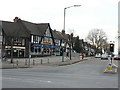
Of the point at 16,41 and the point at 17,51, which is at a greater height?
the point at 16,41

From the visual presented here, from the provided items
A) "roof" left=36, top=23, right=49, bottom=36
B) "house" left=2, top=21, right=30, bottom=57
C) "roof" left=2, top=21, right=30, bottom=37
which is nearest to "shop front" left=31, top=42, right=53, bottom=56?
"house" left=2, top=21, right=30, bottom=57

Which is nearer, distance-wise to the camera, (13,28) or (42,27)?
(13,28)

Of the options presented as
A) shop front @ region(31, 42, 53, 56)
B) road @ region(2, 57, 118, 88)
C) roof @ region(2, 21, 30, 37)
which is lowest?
road @ region(2, 57, 118, 88)

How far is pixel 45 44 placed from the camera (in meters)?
66.6

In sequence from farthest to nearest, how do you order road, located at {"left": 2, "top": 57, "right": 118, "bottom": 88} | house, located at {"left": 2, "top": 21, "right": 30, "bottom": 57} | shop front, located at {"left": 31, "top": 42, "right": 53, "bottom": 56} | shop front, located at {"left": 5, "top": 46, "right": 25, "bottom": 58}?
shop front, located at {"left": 31, "top": 42, "right": 53, "bottom": 56}, shop front, located at {"left": 5, "top": 46, "right": 25, "bottom": 58}, house, located at {"left": 2, "top": 21, "right": 30, "bottom": 57}, road, located at {"left": 2, "top": 57, "right": 118, "bottom": 88}

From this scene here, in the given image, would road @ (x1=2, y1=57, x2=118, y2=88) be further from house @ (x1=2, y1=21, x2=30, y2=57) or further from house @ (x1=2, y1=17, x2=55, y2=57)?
house @ (x1=2, y1=21, x2=30, y2=57)

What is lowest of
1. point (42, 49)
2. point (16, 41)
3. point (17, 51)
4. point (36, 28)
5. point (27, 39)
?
point (17, 51)

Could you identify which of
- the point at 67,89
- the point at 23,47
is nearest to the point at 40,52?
the point at 23,47

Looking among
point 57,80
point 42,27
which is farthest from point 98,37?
point 57,80

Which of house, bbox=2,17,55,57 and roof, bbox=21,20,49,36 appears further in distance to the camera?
roof, bbox=21,20,49,36

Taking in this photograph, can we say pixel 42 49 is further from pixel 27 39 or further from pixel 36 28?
pixel 27 39

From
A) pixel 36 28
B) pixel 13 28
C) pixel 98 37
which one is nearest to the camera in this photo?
pixel 13 28

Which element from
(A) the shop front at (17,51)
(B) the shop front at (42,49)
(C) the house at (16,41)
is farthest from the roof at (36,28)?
(A) the shop front at (17,51)

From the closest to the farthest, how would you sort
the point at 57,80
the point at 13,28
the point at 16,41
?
the point at 57,80
the point at 16,41
the point at 13,28
